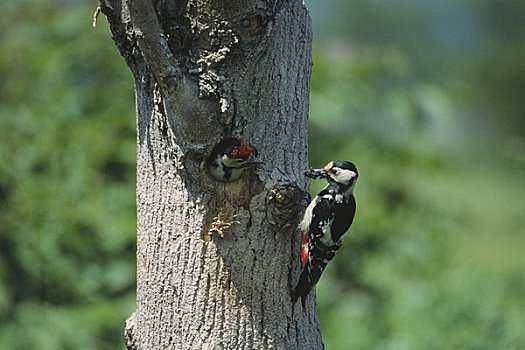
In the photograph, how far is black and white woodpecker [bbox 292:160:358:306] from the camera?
8.27 feet

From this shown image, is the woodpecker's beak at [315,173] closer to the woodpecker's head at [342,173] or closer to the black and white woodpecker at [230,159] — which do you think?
the woodpecker's head at [342,173]

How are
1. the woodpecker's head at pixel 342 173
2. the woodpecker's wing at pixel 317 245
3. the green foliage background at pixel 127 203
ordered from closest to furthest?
the woodpecker's wing at pixel 317 245, the woodpecker's head at pixel 342 173, the green foliage background at pixel 127 203

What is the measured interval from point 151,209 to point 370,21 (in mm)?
14598

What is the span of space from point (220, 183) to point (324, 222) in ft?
2.04

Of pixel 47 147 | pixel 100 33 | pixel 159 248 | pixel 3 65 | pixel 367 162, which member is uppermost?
pixel 367 162

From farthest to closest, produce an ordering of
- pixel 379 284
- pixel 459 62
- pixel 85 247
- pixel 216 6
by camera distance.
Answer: pixel 459 62
pixel 379 284
pixel 85 247
pixel 216 6

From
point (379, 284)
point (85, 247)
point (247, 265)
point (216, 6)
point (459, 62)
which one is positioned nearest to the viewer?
point (216, 6)

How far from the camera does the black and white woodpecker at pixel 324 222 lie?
2.52 meters

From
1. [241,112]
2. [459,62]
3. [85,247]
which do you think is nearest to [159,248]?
[241,112]

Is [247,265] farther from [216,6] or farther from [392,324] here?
[392,324]

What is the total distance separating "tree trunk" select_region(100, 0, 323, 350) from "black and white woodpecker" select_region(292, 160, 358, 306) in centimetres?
5

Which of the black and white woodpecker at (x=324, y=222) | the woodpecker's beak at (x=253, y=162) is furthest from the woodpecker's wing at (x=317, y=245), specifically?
the woodpecker's beak at (x=253, y=162)

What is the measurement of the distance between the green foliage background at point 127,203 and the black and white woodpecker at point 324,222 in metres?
1.63

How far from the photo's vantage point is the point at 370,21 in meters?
16.5
